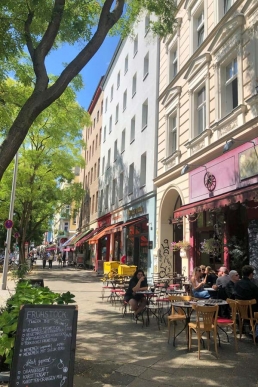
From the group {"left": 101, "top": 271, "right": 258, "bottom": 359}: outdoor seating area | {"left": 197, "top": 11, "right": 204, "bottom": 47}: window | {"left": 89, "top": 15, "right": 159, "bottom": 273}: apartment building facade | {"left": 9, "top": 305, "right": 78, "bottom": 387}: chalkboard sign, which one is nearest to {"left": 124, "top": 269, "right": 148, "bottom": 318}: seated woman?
{"left": 101, "top": 271, "right": 258, "bottom": 359}: outdoor seating area

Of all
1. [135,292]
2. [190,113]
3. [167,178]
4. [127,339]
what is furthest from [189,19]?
[127,339]

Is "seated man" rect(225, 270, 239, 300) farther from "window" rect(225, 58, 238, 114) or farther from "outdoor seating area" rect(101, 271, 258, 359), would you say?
"window" rect(225, 58, 238, 114)

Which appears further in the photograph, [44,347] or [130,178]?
[130,178]

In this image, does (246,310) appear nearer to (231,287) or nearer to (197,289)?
(231,287)

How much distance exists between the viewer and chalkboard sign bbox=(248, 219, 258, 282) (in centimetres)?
916

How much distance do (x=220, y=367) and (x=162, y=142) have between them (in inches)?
490

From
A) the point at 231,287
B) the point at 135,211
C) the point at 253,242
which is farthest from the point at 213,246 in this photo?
the point at 135,211

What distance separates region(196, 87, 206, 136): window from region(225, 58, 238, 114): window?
142 cm

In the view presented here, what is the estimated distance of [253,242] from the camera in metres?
9.34

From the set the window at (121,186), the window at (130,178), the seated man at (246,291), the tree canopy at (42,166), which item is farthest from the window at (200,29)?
the window at (121,186)

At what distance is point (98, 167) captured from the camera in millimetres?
32438

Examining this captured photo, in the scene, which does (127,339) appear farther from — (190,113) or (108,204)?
(108,204)

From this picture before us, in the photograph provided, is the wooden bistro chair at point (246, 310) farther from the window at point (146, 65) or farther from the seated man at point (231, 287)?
the window at point (146, 65)

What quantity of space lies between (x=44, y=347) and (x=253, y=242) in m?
7.12
